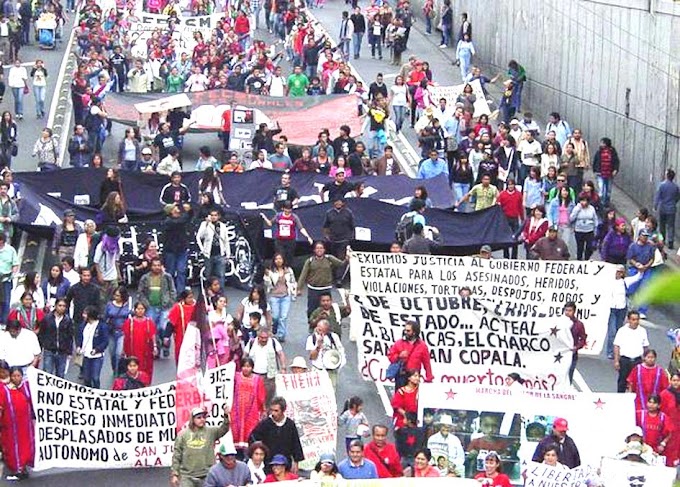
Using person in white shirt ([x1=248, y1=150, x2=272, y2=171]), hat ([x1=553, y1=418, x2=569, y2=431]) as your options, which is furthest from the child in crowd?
person in white shirt ([x1=248, y1=150, x2=272, y2=171])

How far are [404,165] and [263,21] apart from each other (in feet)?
68.5

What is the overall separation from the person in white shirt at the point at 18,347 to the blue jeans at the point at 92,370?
2.86 ft

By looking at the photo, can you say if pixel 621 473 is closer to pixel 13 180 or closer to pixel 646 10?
pixel 13 180

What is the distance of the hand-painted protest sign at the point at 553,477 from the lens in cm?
1388

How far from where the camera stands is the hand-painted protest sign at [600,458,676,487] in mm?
13648

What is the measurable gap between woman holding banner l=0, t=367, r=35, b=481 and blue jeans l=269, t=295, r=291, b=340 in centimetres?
448

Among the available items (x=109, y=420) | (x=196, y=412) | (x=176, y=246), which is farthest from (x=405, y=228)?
(x=196, y=412)

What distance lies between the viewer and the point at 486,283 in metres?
18.2

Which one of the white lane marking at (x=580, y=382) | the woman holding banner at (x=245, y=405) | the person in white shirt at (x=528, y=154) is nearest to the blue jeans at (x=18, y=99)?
the person in white shirt at (x=528, y=154)

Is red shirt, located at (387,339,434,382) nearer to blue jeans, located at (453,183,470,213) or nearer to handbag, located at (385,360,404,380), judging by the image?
handbag, located at (385,360,404,380)

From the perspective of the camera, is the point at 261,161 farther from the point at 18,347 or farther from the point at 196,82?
the point at 18,347

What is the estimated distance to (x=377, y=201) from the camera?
2320 cm

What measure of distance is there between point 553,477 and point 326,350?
11.6ft

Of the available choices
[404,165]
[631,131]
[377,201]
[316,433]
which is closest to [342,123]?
[404,165]
